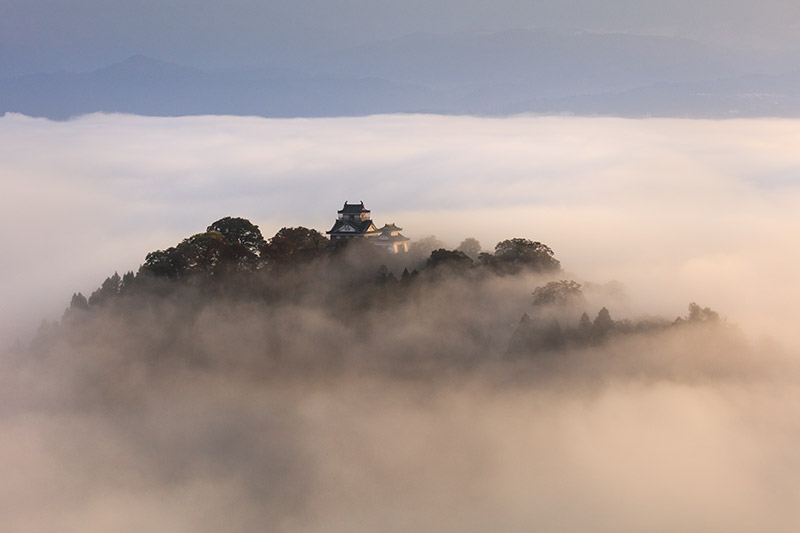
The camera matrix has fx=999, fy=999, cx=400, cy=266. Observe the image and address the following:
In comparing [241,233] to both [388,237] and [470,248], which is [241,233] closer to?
[388,237]

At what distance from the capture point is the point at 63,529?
34750 millimetres

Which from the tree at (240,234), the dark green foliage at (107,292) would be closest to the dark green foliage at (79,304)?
the dark green foliage at (107,292)

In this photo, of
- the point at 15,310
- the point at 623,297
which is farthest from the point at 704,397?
the point at 15,310

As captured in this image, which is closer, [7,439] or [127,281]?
[7,439]

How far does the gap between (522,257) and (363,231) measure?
11.7 meters

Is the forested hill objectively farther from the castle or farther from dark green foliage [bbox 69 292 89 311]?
the castle

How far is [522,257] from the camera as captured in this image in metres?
46.8

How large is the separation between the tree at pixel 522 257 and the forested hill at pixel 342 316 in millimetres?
72

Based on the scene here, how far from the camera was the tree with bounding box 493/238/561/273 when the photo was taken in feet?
150

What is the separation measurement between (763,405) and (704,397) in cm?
232

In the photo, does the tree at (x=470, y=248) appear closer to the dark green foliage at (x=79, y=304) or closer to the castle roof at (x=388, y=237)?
the castle roof at (x=388, y=237)

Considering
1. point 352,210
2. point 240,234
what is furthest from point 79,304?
point 352,210

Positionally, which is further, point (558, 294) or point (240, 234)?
point (240, 234)

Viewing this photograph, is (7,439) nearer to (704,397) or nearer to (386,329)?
(386,329)
